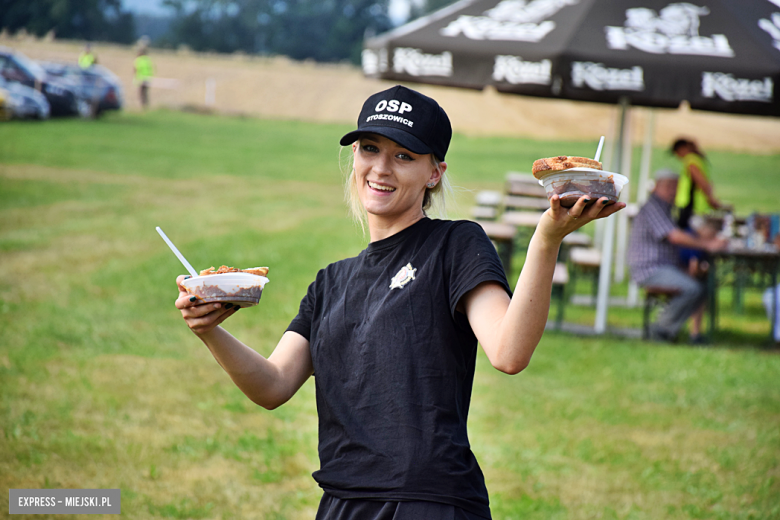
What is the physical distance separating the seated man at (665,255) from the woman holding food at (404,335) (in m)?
6.43

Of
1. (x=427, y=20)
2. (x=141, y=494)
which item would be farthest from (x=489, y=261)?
(x=427, y=20)

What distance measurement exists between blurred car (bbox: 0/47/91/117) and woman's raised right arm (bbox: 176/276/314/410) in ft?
74.5

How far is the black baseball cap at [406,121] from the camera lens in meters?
2.01

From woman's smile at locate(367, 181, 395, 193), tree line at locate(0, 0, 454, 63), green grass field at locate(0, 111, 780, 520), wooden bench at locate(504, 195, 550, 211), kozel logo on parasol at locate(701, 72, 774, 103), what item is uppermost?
tree line at locate(0, 0, 454, 63)

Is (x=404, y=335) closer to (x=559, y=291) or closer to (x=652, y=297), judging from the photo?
(x=559, y=291)

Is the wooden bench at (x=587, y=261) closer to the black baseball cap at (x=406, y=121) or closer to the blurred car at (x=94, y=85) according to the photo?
the black baseball cap at (x=406, y=121)

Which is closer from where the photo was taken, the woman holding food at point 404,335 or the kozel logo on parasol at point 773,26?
the woman holding food at point 404,335

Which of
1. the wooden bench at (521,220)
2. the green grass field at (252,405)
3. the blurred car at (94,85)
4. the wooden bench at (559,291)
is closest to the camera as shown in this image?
the green grass field at (252,405)

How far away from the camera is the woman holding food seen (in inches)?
71.9

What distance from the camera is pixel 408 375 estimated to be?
1.91 m

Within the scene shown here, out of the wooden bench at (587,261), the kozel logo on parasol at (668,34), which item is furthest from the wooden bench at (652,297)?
the kozel logo on parasol at (668,34)

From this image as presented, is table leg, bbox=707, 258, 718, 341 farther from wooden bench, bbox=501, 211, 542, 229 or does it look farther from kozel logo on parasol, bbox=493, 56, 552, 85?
kozel logo on parasol, bbox=493, 56, 552, 85

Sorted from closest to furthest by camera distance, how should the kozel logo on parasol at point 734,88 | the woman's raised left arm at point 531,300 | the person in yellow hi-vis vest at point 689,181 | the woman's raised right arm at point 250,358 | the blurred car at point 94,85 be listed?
the woman's raised left arm at point 531,300 → the woman's raised right arm at point 250,358 → the kozel logo on parasol at point 734,88 → the person in yellow hi-vis vest at point 689,181 → the blurred car at point 94,85

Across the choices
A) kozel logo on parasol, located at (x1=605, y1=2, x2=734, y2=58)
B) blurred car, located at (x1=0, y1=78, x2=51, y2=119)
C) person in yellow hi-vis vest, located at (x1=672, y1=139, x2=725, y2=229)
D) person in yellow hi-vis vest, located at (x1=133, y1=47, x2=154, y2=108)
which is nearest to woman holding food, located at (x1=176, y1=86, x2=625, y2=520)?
kozel logo on parasol, located at (x1=605, y1=2, x2=734, y2=58)
